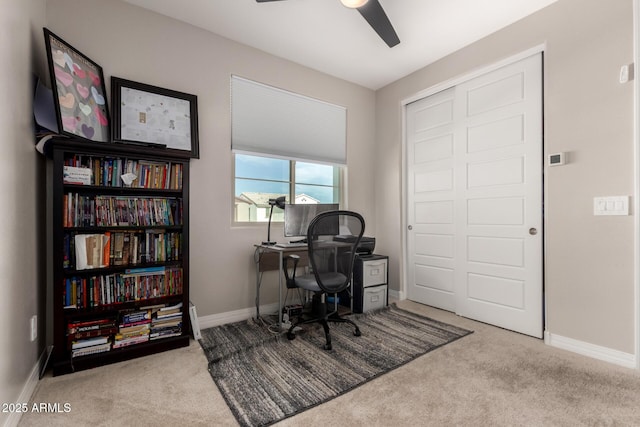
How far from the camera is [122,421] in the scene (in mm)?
1460

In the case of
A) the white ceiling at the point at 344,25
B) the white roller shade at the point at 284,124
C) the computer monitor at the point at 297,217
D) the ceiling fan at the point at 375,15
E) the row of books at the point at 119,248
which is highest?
the white ceiling at the point at 344,25

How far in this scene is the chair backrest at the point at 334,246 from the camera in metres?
2.30

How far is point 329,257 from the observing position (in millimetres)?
2477

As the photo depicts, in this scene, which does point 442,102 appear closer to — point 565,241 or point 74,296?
point 565,241

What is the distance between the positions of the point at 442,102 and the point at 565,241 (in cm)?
186

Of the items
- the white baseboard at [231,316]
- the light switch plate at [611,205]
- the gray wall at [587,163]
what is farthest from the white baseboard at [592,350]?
the white baseboard at [231,316]

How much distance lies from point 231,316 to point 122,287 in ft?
3.46

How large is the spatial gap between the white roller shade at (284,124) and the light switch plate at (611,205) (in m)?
2.46

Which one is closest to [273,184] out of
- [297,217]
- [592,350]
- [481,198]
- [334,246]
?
[297,217]

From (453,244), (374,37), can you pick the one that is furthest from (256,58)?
(453,244)

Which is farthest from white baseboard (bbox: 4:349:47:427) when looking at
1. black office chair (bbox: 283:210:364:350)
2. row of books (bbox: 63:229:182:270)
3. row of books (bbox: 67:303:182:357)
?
black office chair (bbox: 283:210:364:350)

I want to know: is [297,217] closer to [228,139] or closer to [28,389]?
[228,139]

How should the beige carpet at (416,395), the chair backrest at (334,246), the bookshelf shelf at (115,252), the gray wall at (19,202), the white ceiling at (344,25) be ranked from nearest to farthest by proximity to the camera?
the gray wall at (19,202) < the beige carpet at (416,395) < the bookshelf shelf at (115,252) < the chair backrest at (334,246) < the white ceiling at (344,25)

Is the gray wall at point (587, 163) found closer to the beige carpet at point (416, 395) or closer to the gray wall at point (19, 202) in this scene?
the beige carpet at point (416, 395)
